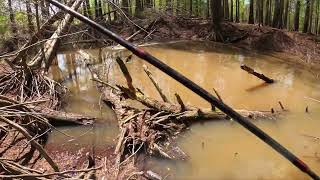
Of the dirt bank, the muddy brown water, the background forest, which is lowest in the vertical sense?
the muddy brown water

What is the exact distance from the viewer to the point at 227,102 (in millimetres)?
9703

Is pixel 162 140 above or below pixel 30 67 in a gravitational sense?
below

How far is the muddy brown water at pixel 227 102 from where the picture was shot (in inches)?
258

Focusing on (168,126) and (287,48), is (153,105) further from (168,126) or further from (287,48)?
(287,48)

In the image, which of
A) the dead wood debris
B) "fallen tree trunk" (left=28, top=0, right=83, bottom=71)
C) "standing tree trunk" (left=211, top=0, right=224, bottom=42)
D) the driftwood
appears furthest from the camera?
"standing tree trunk" (left=211, top=0, right=224, bottom=42)

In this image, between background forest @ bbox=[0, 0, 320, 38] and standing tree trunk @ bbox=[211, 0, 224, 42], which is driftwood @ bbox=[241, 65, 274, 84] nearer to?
background forest @ bbox=[0, 0, 320, 38]

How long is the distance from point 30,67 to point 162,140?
392 cm

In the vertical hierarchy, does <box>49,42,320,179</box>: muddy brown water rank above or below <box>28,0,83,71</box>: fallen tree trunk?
below

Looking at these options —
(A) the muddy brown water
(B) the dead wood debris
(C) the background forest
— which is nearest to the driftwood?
(A) the muddy brown water

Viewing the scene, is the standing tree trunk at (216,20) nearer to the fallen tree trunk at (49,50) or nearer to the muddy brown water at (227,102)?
the muddy brown water at (227,102)

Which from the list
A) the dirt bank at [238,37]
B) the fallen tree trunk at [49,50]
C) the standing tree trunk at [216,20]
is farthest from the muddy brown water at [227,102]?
the standing tree trunk at [216,20]

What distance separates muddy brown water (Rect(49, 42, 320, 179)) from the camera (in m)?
6.54

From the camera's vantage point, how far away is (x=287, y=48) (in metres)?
16.2

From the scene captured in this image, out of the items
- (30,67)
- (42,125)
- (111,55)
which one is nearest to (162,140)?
(42,125)
